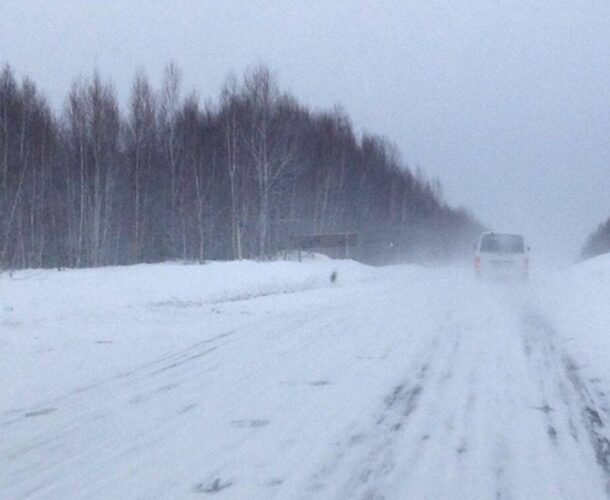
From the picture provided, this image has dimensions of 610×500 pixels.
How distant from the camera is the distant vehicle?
31188 millimetres

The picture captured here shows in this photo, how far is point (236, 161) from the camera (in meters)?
45.4

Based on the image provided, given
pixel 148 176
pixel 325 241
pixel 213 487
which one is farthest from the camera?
pixel 148 176

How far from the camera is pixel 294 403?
853 cm

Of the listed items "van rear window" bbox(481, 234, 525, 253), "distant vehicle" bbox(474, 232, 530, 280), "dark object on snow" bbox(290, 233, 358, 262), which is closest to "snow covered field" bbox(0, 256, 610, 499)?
"distant vehicle" bbox(474, 232, 530, 280)

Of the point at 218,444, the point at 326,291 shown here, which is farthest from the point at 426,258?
the point at 218,444

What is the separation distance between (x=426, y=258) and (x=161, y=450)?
90.0 m

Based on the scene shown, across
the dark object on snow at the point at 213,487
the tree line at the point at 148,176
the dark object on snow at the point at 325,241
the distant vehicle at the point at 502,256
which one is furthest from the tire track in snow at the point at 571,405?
the tree line at the point at 148,176

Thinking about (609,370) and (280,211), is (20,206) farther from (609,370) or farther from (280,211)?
(609,370)

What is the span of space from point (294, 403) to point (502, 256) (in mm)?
24039

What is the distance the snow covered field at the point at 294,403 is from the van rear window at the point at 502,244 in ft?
44.2

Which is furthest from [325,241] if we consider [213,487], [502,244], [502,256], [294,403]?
[213,487]

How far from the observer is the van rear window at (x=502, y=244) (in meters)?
31.7

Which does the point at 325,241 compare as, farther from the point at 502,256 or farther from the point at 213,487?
the point at 213,487

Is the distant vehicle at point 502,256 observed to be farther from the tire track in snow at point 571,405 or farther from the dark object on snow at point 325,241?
the tire track in snow at point 571,405
